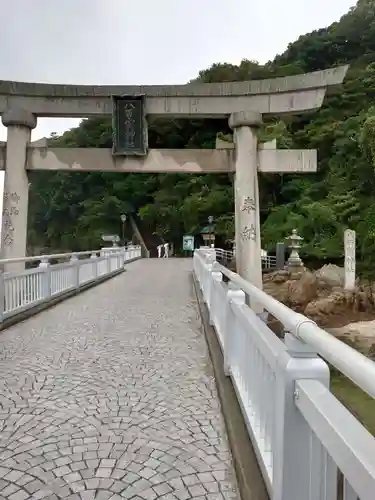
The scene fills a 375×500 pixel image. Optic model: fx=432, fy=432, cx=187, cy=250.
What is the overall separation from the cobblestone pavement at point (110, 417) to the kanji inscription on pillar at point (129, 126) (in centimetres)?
581

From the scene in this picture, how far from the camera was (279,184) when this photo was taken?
3212 centimetres

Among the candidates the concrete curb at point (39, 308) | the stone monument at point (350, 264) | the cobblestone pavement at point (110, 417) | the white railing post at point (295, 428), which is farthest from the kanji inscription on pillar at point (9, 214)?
the stone monument at point (350, 264)

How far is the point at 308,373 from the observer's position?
158 cm

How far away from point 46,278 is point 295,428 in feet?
23.8

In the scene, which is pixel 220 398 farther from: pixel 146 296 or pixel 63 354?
pixel 146 296

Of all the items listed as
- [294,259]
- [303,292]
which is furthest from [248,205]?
[294,259]

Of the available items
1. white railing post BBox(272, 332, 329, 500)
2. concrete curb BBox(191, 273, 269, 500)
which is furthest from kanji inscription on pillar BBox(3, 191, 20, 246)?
white railing post BBox(272, 332, 329, 500)

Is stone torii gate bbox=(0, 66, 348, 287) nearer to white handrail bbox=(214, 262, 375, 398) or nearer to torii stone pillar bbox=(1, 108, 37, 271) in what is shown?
torii stone pillar bbox=(1, 108, 37, 271)

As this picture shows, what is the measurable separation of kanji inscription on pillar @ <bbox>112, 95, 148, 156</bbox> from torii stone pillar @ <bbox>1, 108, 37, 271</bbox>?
2.15m

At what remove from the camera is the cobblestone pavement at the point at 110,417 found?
2.25 meters

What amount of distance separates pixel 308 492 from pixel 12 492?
1.49 metres

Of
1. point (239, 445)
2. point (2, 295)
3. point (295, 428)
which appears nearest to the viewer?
point (295, 428)

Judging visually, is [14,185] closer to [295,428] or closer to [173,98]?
[173,98]

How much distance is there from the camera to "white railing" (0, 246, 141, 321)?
645 centimetres
